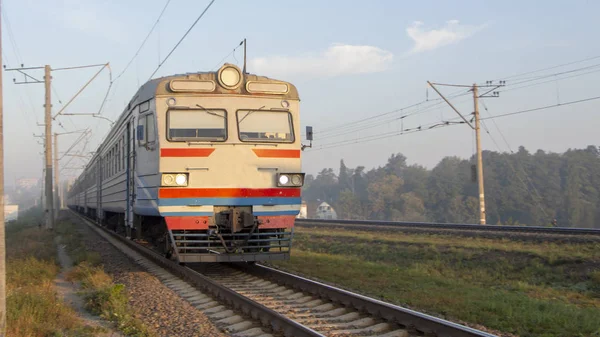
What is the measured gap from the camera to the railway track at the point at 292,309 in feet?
19.8

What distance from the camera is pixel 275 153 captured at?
10.4m

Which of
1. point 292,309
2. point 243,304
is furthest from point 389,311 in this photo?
point 243,304

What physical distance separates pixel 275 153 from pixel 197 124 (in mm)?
1464

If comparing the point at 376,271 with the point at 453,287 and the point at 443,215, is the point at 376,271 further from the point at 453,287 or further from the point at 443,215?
the point at 443,215

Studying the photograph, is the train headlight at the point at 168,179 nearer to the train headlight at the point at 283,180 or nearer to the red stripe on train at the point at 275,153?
the red stripe on train at the point at 275,153

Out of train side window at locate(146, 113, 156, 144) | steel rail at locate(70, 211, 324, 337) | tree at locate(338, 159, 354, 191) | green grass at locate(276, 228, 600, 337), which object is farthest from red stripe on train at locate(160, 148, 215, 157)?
tree at locate(338, 159, 354, 191)

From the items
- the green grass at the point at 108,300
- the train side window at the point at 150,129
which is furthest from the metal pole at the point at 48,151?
the train side window at the point at 150,129

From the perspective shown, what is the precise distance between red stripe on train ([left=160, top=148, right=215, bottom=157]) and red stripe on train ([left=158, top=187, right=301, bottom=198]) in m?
0.58

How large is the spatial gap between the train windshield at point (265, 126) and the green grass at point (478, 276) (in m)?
2.84

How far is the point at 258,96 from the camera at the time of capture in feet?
34.7

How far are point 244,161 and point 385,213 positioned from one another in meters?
68.3

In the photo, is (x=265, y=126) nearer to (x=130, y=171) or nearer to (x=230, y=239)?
(x=230, y=239)

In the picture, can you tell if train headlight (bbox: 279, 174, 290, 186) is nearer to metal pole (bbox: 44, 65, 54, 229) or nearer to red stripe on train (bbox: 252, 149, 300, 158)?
red stripe on train (bbox: 252, 149, 300, 158)

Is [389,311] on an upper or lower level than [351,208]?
lower
